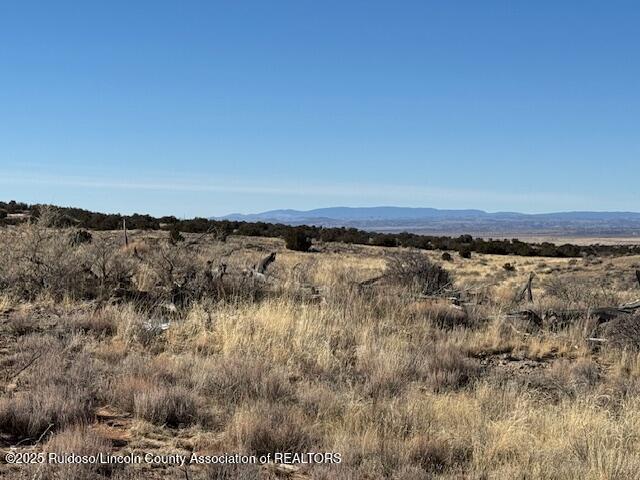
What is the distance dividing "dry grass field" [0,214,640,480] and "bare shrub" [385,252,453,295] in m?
1.08

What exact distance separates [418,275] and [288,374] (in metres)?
7.42

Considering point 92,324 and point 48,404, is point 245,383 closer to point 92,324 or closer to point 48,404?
point 48,404

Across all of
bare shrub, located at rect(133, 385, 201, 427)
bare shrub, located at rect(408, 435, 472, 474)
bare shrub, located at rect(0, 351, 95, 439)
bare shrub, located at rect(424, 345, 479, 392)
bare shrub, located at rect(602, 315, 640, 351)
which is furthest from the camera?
bare shrub, located at rect(602, 315, 640, 351)

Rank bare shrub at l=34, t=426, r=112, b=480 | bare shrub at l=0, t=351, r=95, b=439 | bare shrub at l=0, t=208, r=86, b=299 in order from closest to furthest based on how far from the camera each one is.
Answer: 1. bare shrub at l=34, t=426, r=112, b=480
2. bare shrub at l=0, t=351, r=95, b=439
3. bare shrub at l=0, t=208, r=86, b=299

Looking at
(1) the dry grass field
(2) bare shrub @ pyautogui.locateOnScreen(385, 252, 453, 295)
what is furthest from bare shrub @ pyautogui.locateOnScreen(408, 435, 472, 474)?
(2) bare shrub @ pyautogui.locateOnScreen(385, 252, 453, 295)

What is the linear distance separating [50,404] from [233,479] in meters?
1.84

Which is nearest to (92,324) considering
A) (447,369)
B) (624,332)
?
(447,369)

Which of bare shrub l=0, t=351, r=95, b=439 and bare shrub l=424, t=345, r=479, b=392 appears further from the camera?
bare shrub l=424, t=345, r=479, b=392

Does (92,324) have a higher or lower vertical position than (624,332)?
higher

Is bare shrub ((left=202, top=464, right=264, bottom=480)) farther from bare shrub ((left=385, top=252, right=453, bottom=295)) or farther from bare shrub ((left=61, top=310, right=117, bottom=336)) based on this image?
bare shrub ((left=385, top=252, right=453, bottom=295))

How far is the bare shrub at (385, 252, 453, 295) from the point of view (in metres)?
12.5

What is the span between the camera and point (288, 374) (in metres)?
6.10

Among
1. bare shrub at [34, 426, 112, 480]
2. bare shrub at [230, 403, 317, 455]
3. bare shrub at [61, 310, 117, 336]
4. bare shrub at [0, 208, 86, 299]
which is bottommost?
bare shrub at [230, 403, 317, 455]

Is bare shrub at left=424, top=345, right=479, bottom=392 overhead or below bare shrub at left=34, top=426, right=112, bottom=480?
below
